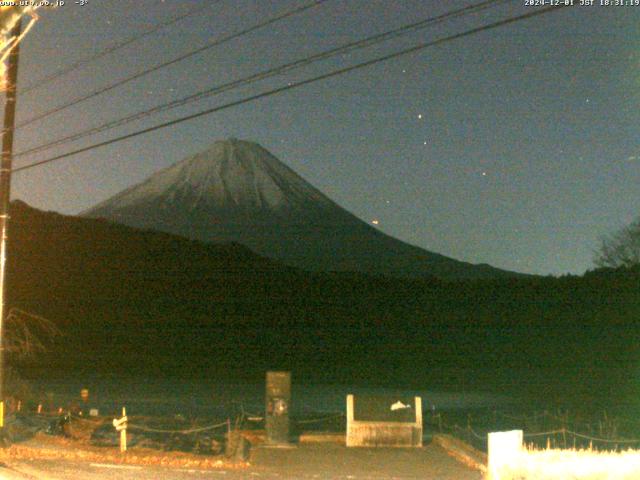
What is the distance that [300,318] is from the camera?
100312 millimetres

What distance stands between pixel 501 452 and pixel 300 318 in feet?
288

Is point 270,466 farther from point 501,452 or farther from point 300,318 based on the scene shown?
point 300,318

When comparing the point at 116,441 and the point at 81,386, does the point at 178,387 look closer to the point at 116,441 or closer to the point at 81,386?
the point at 81,386

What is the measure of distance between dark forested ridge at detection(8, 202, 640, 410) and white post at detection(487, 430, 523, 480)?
40845 mm

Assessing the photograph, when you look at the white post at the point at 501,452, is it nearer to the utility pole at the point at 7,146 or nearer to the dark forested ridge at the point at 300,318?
the utility pole at the point at 7,146

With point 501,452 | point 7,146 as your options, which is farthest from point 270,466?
point 7,146

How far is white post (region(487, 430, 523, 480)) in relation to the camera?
41.4ft

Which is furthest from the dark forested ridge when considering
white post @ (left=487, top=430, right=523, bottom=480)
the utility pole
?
the utility pole

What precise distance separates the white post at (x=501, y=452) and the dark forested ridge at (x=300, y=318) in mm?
40845

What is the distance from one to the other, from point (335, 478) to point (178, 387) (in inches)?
1548

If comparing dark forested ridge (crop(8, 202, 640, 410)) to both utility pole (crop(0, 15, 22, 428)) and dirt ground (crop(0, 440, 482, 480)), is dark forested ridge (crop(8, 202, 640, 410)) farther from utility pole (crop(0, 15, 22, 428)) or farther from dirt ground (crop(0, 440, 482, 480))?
utility pole (crop(0, 15, 22, 428))

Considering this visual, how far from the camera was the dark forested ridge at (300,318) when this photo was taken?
6894cm

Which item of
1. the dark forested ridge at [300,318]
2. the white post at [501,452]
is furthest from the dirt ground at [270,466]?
the dark forested ridge at [300,318]

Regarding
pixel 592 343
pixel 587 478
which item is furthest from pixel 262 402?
pixel 592 343
